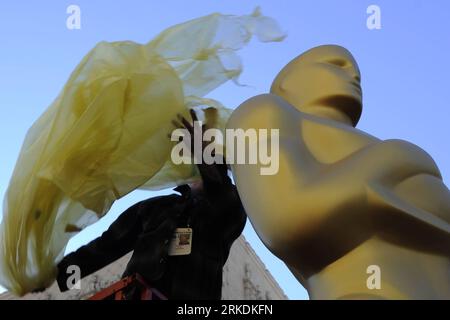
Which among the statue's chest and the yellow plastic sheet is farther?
Answer: the yellow plastic sheet

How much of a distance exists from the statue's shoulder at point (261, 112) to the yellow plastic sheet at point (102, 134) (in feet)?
2.24

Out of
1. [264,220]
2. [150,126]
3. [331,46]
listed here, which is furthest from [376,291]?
[150,126]

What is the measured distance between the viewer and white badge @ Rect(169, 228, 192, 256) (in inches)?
130

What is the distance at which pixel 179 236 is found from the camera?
3342 mm

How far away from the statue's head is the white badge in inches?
36.8

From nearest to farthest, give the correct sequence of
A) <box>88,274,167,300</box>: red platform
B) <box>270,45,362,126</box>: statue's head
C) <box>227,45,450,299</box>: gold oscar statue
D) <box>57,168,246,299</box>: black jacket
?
<box>227,45,450,299</box>: gold oscar statue
<box>270,45,362,126</box>: statue's head
<box>88,274,167,300</box>: red platform
<box>57,168,246,299</box>: black jacket

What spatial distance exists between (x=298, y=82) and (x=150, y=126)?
0.72 meters

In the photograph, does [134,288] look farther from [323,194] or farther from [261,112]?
[323,194]

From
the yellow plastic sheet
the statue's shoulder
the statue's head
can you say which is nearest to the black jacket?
the yellow plastic sheet

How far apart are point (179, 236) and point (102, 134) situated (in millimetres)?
729

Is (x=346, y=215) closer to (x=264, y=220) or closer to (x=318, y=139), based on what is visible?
(x=264, y=220)

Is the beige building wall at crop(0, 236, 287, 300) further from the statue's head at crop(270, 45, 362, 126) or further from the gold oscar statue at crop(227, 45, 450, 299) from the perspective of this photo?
the gold oscar statue at crop(227, 45, 450, 299)

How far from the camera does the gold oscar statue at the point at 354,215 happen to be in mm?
1986

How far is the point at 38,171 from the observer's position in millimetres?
2779
